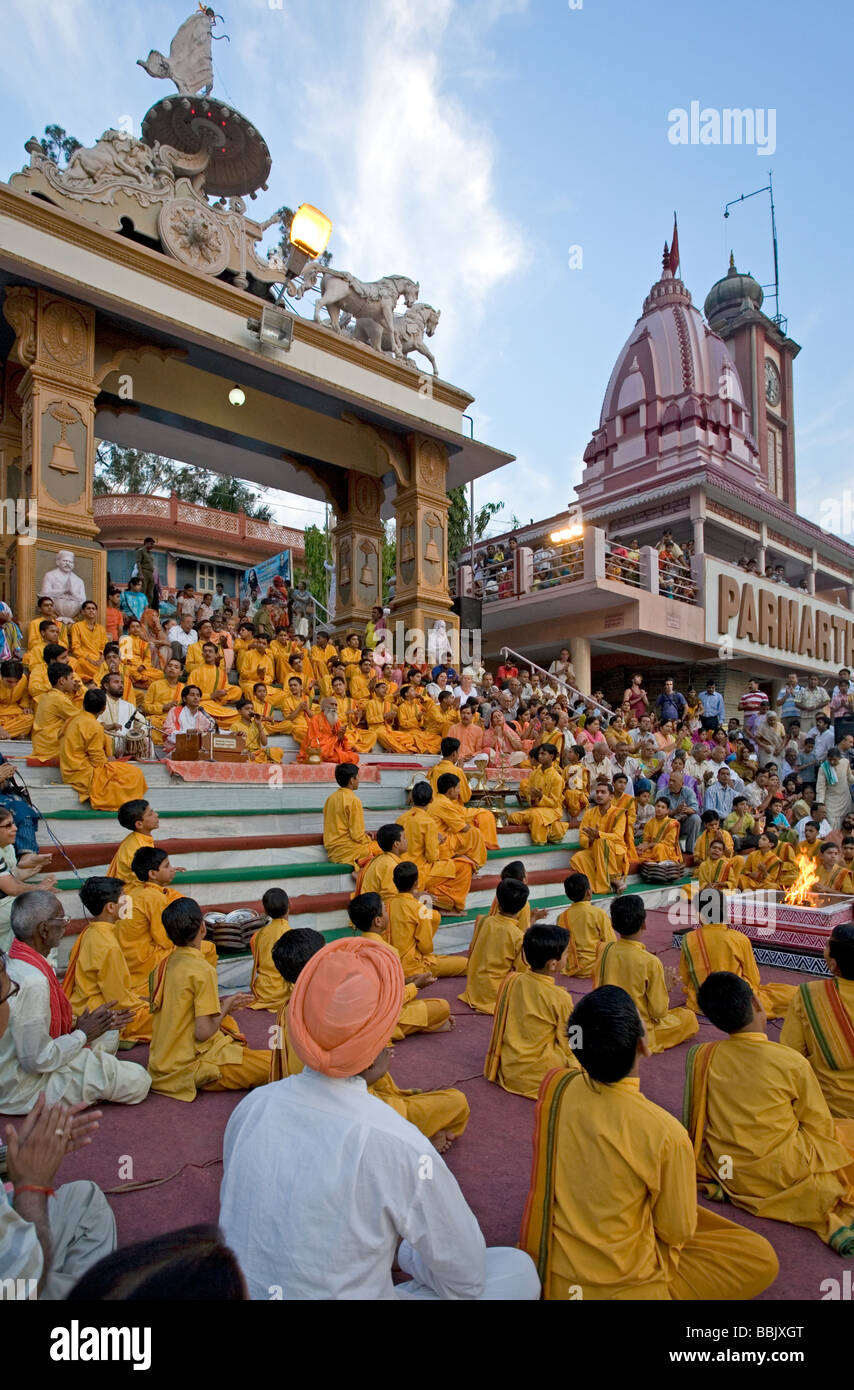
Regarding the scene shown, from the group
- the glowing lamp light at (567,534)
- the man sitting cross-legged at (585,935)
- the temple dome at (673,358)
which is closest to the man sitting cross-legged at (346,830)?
the man sitting cross-legged at (585,935)

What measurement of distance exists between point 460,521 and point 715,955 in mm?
22624

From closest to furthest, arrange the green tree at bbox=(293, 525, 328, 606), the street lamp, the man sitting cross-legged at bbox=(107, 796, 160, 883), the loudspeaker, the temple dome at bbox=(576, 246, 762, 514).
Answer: the man sitting cross-legged at bbox=(107, 796, 160, 883), the street lamp, the loudspeaker, the temple dome at bbox=(576, 246, 762, 514), the green tree at bbox=(293, 525, 328, 606)

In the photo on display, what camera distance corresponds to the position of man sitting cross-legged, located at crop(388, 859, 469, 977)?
570 centimetres

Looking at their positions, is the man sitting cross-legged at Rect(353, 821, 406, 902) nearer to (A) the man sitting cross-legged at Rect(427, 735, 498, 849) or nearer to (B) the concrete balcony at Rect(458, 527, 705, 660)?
(A) the man sitting cross-legged at Rect(427, 735, 498, 849)

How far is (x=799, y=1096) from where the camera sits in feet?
10.0

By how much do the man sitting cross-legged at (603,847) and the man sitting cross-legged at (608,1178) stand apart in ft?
20.8

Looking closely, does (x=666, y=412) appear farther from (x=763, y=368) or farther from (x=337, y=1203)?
(x=337, y=1203)

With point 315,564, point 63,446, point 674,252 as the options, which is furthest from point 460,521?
point 63,446

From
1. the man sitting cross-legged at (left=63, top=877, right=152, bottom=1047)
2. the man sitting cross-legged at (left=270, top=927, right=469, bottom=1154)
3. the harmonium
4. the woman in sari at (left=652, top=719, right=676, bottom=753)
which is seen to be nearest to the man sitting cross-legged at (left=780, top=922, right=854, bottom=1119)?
the man sitting cross-legged at (left=270, top=927, right=469, bottom=1154)

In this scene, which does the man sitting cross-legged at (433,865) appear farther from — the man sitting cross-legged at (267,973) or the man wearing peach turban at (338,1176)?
the man wearing peach turban at (338,1176)

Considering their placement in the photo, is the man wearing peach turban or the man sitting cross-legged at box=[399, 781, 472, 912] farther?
the man sitting cross-legged at box=[399, 781, 472, 912]

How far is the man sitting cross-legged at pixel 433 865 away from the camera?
23.7 ft

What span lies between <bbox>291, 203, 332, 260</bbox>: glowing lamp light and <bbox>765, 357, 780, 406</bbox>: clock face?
2109 centimetres
